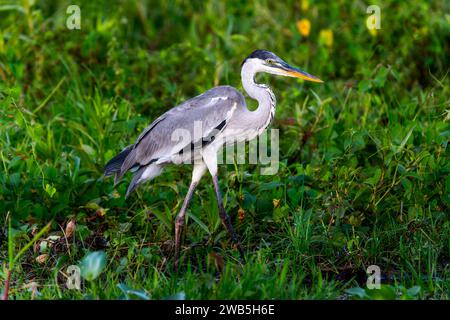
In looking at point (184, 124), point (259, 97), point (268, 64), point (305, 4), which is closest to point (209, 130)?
point (184, 124)

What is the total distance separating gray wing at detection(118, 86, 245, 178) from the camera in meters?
5.35

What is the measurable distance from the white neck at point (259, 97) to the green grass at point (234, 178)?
43 cm

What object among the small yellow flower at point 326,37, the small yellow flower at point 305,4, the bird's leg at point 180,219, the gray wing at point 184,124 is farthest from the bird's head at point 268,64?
the small yellow flower at point 305,4

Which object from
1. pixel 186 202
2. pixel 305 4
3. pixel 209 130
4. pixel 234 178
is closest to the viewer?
pixel 209 130

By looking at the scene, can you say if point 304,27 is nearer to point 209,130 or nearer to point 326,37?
point 326,37

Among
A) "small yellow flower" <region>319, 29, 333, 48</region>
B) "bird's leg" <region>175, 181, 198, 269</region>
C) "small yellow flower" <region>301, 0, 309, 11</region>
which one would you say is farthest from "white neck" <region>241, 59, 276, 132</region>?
"small yellow flower" <region>301, 0, 309, 11</region>

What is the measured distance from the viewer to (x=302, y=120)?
20.9 ft

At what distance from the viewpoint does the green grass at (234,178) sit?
4922 millimetres

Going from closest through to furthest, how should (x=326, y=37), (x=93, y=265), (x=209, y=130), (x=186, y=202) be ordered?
(x=93, y=265) < (x=209, y=130) < (x=186, y=202) < (x=326, y=37)

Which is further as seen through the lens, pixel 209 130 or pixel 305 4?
pixel 305 4

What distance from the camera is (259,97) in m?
5.43

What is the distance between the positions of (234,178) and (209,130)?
1.57 feet

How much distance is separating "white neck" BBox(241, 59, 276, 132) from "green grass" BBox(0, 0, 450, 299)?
1.41 feet

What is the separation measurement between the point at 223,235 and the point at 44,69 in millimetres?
2990
